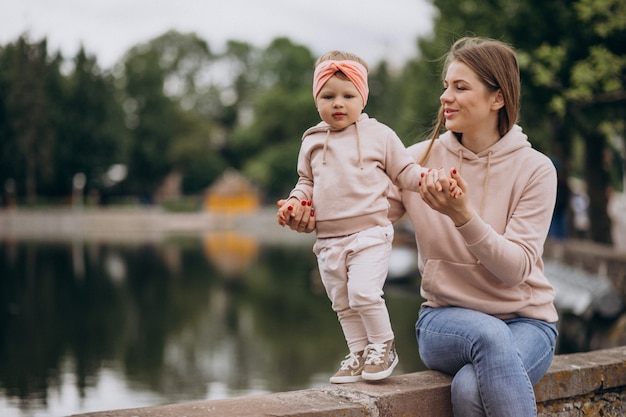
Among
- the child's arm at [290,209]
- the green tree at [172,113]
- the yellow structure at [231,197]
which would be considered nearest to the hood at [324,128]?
the child's arm at [290,209]

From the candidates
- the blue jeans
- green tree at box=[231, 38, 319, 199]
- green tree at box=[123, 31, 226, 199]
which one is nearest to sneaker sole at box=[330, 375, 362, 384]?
the blue jeans

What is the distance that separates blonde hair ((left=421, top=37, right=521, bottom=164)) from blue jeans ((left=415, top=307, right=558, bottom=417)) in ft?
2.44

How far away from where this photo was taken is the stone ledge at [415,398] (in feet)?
8.36

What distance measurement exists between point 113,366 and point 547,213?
27.9 feet

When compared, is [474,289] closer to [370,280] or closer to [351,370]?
[370,280]

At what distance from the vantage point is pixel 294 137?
6391 centimetres

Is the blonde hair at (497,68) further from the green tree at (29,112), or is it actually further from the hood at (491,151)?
the green tree at (29,112)

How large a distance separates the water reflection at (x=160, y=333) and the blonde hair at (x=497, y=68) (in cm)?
622

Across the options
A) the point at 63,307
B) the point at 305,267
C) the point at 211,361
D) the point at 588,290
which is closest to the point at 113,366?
the point at 211,361

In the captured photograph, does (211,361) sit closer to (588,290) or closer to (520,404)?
(588,290)

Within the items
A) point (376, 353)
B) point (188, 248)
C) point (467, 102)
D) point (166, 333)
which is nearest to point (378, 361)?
point (376, 353)

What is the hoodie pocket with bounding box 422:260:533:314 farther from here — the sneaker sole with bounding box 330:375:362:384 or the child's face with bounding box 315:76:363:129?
the child's face with bounding box 315:76:363:129

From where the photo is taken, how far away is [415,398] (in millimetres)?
2811

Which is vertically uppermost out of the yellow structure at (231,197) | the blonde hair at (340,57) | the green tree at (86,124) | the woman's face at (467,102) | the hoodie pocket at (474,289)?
the green tree at (86,124)
